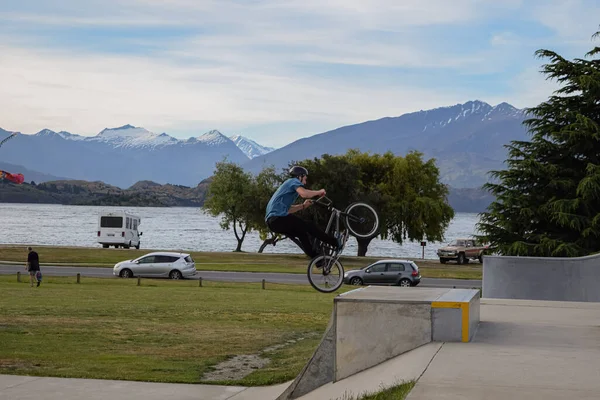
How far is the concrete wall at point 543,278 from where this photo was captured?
981 inches

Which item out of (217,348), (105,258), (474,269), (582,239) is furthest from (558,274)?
(105,258)

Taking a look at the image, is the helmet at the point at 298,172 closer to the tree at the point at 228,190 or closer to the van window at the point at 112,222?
the van window at the point at 112,222

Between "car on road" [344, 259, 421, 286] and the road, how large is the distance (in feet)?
6.37

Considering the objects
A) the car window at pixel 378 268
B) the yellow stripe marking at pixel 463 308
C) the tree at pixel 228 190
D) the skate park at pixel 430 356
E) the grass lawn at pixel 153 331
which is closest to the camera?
the skate park at pixel 430 356

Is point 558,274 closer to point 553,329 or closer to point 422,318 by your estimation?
point 553,329

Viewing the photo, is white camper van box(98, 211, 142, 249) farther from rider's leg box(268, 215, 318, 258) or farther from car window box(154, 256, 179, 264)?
rider's leg box(268, 215, 318, 258)

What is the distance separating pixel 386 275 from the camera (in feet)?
144

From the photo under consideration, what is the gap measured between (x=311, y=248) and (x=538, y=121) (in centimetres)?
2341

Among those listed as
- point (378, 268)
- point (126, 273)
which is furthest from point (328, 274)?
point (126, 273)

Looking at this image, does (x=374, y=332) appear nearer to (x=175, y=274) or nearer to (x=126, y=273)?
(x=175, y=274)

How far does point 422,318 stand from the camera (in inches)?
490

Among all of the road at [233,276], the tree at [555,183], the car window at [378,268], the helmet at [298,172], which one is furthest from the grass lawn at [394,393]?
the road at [233,276]

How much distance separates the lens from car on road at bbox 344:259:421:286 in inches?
1709

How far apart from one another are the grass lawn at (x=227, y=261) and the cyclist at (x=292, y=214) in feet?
131
